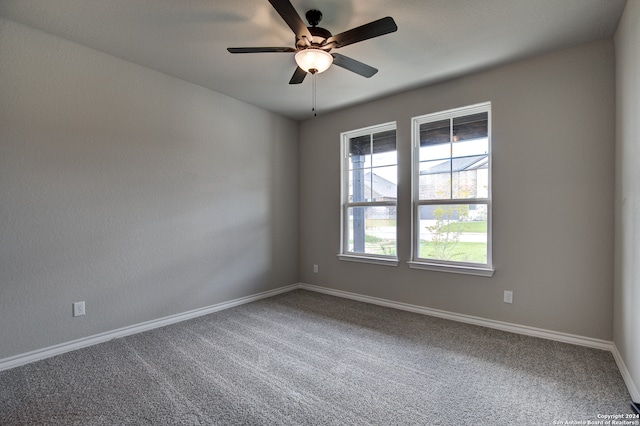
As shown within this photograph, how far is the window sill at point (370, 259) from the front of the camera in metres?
3.78

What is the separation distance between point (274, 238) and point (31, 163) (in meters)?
2.72

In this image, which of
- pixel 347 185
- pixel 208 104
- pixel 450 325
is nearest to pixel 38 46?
pixel 208 104

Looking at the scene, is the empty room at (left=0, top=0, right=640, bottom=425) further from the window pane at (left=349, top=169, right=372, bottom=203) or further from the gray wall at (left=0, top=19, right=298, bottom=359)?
the window pane at (left=349, top=169, right=372, bottom=203)

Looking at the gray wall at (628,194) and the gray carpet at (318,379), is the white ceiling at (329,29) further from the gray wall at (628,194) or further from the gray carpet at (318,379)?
the gray carpet at (318,379)

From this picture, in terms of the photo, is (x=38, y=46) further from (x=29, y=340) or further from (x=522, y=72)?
(x=522, y=72)

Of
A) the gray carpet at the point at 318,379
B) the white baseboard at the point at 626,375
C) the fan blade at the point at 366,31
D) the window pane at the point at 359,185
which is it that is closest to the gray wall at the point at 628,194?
the white baseboard at the point at 626,375

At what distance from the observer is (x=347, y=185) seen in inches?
172

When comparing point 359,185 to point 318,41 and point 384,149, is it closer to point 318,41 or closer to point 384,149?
point 384,149

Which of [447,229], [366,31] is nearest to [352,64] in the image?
[366,31]

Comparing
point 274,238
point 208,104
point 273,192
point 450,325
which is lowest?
point 450,325

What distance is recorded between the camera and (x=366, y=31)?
194cm

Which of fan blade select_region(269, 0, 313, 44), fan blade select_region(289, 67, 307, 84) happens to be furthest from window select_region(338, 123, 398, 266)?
fan blade select_region(269, 0, 313, 44)

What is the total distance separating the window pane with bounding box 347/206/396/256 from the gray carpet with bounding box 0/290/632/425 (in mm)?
1190

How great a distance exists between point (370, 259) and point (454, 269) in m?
1.06
